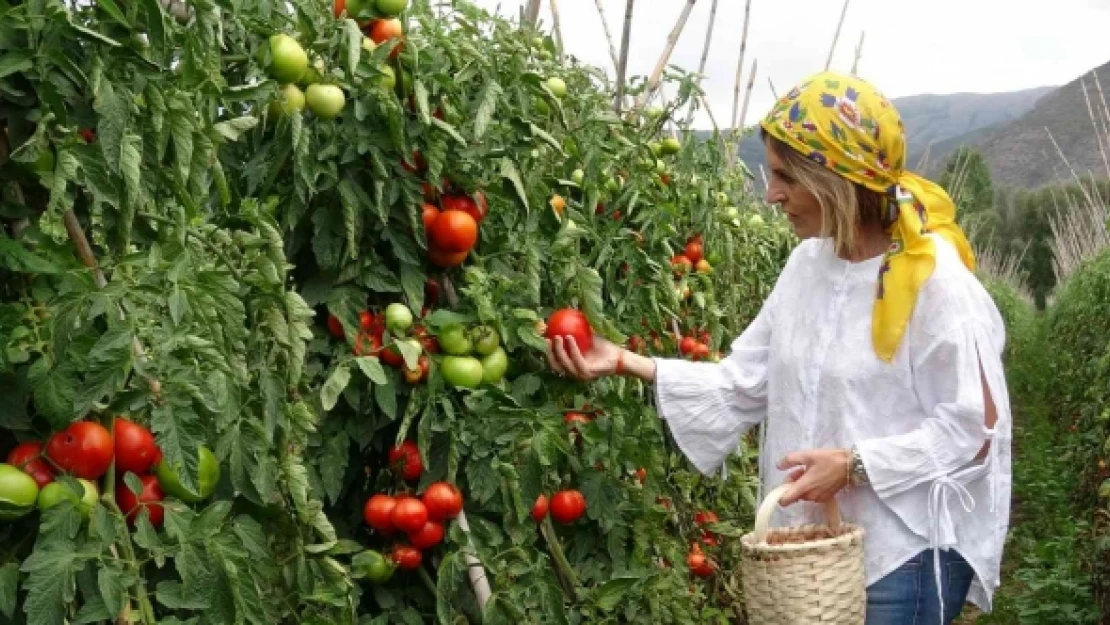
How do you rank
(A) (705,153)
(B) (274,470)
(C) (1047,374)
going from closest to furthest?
(B) (274,470) → (A) (705,153) → (C) (1047,374)

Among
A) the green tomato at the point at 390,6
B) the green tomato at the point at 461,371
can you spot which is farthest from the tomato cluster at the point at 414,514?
the green tomato at the point at 390,6

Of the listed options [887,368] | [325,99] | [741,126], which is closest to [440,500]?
[325,99]

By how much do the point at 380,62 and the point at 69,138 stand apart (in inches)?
22.9

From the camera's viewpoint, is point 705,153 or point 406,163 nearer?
point 406,163

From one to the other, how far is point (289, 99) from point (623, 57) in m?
1.31

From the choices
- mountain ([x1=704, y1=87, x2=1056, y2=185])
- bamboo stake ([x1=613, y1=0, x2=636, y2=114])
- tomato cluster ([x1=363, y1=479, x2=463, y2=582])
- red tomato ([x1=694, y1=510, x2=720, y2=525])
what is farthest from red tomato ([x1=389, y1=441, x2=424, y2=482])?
mountain ([x1=704, y1=87, x2=1056, y2=185])

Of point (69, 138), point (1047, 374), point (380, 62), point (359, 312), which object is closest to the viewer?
point (69, 138)

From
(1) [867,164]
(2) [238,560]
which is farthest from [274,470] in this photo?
(1) [867,164]

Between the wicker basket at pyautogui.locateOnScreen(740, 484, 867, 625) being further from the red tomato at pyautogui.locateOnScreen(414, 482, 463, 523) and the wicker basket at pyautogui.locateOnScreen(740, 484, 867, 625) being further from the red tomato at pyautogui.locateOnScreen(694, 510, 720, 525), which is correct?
the red tomato at pyautogui.locateOnScreen(694, 510, 720, 525)

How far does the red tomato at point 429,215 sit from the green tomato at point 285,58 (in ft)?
0.92

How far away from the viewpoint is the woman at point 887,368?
174 centimetres

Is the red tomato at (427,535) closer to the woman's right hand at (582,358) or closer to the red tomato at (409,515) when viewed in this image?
the red tomato at (409,515)

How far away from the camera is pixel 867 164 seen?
69.4 inches

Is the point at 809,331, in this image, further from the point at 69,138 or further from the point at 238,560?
the point at 69,138
